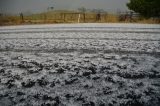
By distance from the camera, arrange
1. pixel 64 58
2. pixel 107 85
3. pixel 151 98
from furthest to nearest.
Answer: pixel 64 58, pixel 107 85, pixel 151 98

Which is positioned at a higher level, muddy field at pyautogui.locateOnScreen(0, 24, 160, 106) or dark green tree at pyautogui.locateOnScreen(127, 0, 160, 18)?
dark green tree at pyautogui.locateOnScreen(127, 0, 160, 18)

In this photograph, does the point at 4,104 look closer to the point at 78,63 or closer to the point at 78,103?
the point at 78,103

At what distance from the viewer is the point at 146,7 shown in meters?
19.8

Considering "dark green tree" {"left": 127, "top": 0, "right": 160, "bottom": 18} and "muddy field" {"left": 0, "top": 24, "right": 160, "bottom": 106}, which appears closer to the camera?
"muddy field" {"left": 0, "top": 24, "right": 160, "bottom": 106}

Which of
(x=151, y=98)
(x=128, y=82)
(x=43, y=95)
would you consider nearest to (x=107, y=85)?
(x=128, y=82)

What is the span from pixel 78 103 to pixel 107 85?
0.42m

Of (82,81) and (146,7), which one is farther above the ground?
(146,7)

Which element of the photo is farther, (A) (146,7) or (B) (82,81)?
(A) (146,7)

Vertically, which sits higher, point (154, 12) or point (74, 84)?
point (154, 12)

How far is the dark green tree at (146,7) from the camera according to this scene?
19266 mm

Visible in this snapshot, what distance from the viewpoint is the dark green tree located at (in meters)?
19.3

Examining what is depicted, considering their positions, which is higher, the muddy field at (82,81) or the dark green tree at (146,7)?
the dark green tree at (146,7)

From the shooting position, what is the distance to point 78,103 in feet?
4.54

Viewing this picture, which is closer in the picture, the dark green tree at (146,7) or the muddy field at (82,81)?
the muddy field at (82,81)
